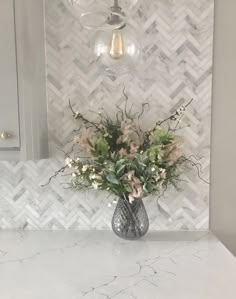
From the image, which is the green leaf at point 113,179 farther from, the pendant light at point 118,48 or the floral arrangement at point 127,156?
the pendant light at point 118,48

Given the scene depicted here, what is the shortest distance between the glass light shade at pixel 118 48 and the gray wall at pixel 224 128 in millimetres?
511

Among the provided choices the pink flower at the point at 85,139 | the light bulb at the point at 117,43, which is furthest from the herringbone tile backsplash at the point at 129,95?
the light bulb at the point at 117,43

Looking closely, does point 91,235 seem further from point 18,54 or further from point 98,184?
point 18,54

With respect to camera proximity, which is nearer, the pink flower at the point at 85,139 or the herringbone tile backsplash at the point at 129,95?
the pink flower at the point at 85,139

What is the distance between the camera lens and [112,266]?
1364 mm

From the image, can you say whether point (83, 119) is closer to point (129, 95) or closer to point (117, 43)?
point (129, 95)

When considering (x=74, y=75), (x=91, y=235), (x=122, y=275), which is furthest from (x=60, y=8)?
(x=122, y=275)

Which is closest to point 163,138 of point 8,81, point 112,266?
point 112,266

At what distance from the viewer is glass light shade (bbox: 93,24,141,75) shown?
1.32 m

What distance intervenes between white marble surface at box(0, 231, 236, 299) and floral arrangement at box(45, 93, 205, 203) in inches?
8.9

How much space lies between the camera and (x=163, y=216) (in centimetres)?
177

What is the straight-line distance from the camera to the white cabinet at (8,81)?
4.67 ft

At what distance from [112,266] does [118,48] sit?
2.54ft

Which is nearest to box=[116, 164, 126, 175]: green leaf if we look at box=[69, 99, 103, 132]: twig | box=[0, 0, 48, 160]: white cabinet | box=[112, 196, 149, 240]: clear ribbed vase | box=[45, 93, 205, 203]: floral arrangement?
box=[45, 93, 205, 203]: floral arrangement
